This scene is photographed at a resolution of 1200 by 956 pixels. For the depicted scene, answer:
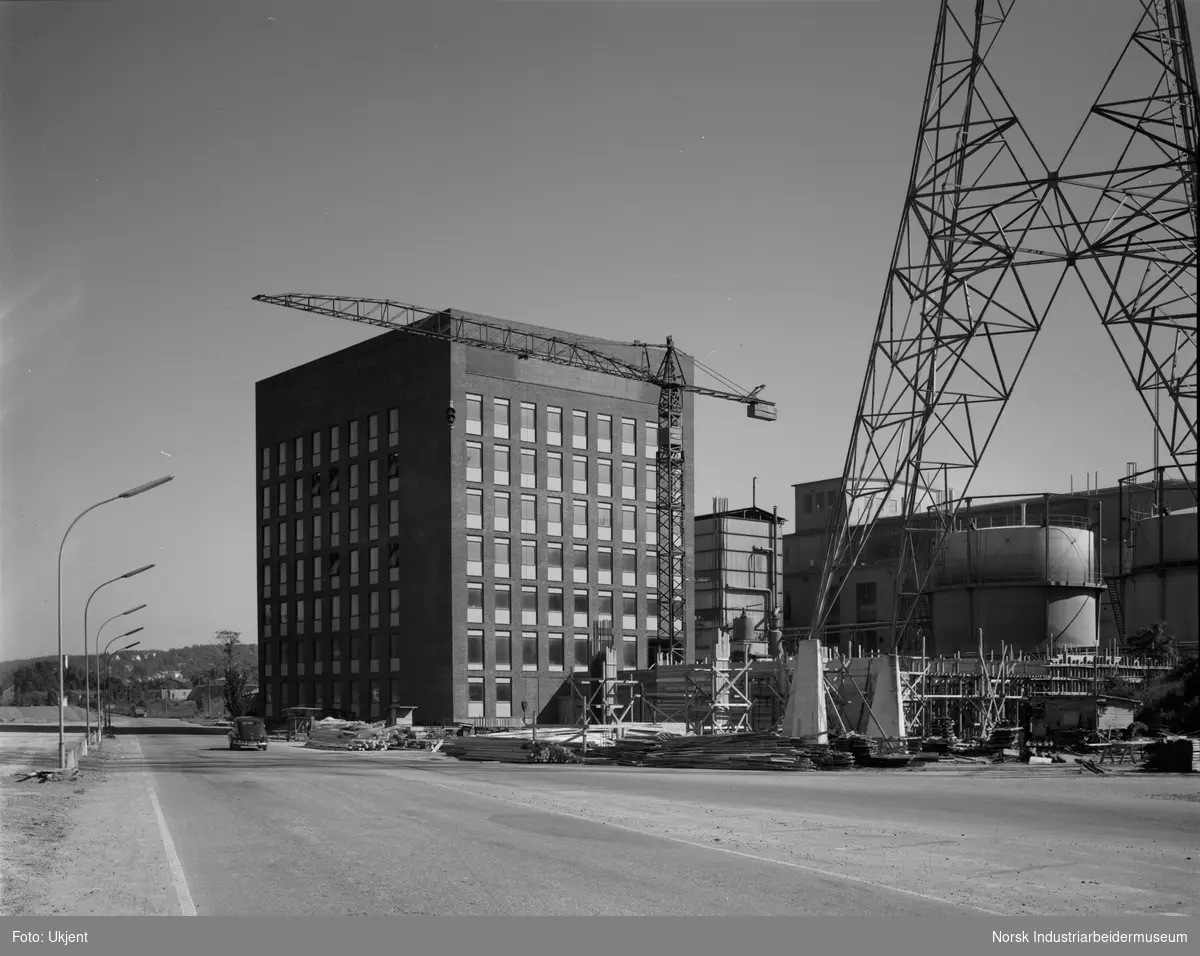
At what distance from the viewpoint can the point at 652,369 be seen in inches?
3346

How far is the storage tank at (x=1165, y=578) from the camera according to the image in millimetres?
64750

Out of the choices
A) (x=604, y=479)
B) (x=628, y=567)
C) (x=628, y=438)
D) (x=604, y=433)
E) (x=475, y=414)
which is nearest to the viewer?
(x=475, y=414)

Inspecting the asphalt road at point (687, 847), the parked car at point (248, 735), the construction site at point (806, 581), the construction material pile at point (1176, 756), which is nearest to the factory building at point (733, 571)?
the construction site at point (806, 581)

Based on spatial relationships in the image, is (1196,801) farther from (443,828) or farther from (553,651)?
(553,651)

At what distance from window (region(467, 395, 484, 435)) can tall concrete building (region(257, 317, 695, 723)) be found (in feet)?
0.39

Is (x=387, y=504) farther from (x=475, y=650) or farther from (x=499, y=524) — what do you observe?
(x=475, y=650)

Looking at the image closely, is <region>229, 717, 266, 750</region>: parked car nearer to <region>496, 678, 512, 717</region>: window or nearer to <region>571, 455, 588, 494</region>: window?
<region>496, 678, 512, 717</region>: window

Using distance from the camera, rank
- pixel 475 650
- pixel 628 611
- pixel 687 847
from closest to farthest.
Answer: pixel 687 847, pixel 475 650, pixel 628 611

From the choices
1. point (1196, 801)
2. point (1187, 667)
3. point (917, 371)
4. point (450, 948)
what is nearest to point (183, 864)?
point (450, 948)

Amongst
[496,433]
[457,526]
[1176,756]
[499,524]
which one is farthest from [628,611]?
[1176,756]

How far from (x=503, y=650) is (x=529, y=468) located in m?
11.3

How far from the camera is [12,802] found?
24438 mm

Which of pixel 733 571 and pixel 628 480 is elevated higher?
pixel 628 480

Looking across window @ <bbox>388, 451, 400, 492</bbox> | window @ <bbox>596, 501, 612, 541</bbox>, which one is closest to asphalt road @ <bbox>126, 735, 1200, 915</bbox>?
window @ <bbox>388, 451, 400, 492</bbox>
